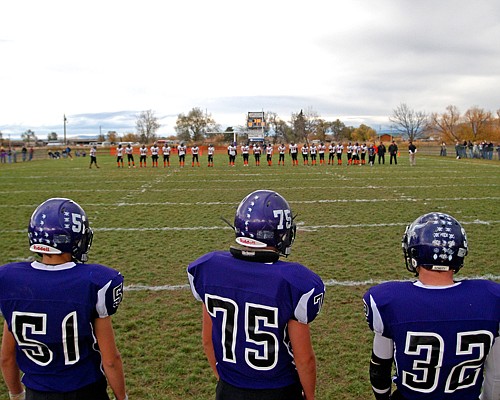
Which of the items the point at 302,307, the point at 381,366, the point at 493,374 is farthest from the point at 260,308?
the point at 493,374

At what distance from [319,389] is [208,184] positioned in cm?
1268

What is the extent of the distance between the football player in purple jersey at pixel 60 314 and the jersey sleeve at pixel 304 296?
825mm

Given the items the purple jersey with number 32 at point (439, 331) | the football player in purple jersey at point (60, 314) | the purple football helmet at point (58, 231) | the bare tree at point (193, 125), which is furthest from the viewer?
the bare tree at point (193, 125)

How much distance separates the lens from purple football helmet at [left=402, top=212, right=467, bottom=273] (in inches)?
76.4

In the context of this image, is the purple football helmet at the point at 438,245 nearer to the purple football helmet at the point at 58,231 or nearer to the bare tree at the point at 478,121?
the purple football helmet at the point at 58,231

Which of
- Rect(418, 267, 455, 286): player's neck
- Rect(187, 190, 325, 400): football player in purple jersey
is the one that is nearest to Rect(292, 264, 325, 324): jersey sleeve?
Rect(187, 190, 325, 400): football player in purple jersey

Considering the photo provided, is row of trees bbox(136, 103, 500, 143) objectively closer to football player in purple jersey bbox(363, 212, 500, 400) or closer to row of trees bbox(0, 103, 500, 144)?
row of trees bbox(0, 103, 500, 144)

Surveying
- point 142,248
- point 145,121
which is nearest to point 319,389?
point 142,248

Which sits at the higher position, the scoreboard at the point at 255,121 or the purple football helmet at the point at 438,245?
the scoreboard at the point at 255,121

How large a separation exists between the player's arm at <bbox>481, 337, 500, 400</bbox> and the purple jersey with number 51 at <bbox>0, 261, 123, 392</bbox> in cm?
162

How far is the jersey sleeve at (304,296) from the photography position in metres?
1.93

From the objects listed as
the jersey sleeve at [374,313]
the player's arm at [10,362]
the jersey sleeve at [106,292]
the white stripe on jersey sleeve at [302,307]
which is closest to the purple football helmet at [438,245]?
the jersey sleeve at [374,313]

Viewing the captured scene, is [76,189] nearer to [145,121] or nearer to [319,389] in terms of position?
[319,389]

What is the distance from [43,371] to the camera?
2119mm
